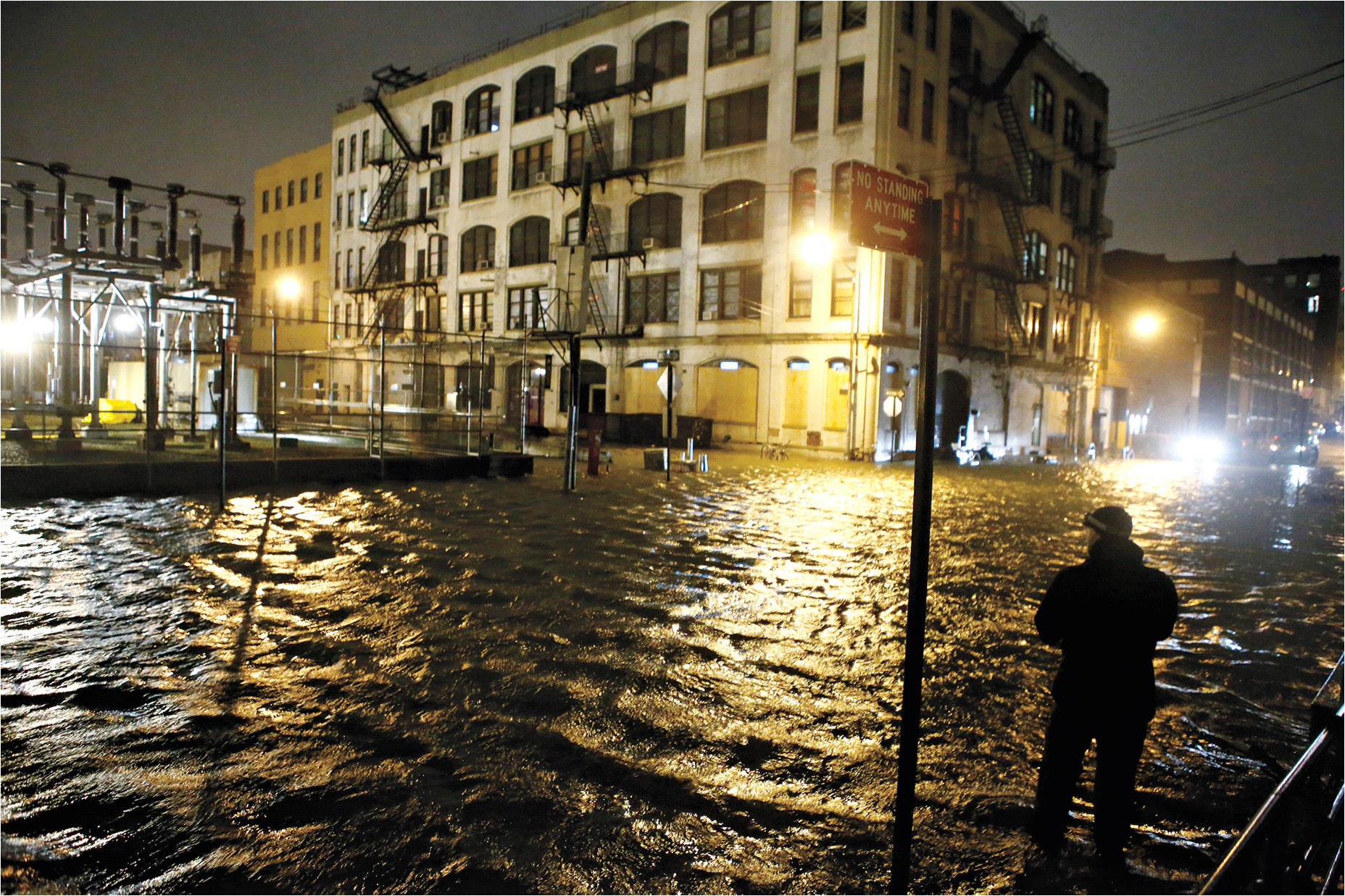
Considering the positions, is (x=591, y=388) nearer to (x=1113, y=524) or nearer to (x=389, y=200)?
(x=389, y=200)

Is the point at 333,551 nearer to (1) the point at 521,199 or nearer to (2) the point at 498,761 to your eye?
(2) the point at 498,761

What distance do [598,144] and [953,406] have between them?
21.4 m

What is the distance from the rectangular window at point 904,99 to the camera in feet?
101

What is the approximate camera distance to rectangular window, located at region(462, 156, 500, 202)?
44250 millimetres

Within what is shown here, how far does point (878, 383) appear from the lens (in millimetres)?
30453

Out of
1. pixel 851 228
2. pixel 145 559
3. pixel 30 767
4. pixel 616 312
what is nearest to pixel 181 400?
pixel 616 312

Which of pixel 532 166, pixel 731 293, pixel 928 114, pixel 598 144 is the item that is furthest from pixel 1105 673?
pixel 532 166

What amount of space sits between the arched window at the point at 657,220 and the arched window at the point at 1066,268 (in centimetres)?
2174

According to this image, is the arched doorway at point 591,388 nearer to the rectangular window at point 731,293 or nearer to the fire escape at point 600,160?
the fire escape at point 600,160

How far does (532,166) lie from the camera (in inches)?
1672

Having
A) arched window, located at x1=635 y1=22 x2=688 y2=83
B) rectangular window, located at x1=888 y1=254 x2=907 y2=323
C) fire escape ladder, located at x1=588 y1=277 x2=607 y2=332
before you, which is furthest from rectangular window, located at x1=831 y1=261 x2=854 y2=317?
arched window, located at x1=635 y1=22 x2=688 y2=83

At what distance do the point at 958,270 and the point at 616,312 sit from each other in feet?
52.9

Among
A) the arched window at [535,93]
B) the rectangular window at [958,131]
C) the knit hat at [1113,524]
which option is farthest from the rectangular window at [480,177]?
the knit hat at [1113,524]

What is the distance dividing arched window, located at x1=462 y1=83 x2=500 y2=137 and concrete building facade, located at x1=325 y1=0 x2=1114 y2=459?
0.16 m
